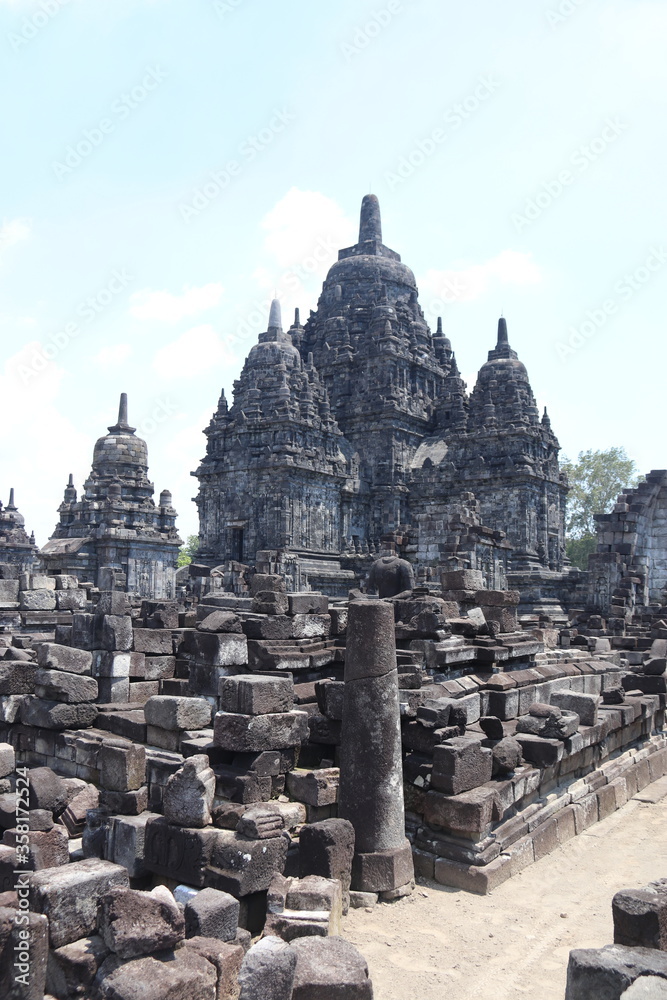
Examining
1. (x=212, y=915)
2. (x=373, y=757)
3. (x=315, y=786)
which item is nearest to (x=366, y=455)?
(x=315, y=786)

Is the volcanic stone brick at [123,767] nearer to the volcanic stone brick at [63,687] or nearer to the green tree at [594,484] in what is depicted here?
the volcanic stone brick at [63,687]

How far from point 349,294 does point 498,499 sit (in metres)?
14.9

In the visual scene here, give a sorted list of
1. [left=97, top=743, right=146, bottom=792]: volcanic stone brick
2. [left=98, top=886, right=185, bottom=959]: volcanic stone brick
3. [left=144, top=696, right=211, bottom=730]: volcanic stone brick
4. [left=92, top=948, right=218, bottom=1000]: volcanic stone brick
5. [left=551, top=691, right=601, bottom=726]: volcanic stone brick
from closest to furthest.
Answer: [left=92, top=948, right=218, bottom=1000]: volcanic stone brick, [left=98, top=886, right=185, bottom=959]: volcanic stone brick, [left=97, top=743, right=146, bottom=792]: volcanic stone brick, [left=144, top=696, right=211, bottom=730]: volcanic stone brick, [left=551, top=691, right=601, bottom=726]: volcanic stone brick

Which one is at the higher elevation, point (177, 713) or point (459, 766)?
point (177, 713)

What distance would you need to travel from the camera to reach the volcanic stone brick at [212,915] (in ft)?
16.3

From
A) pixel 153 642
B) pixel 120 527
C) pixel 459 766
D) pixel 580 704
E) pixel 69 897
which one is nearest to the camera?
pixel 69 897

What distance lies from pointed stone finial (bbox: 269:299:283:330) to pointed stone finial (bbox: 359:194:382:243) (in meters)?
8.66

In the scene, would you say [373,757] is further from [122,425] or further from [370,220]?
[370,220]

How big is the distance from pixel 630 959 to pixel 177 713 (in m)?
4.74

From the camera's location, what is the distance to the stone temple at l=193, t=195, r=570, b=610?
30.8m

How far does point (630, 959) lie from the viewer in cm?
407

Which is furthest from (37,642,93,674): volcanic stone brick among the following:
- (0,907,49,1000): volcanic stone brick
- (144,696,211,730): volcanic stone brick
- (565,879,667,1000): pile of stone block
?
(565,879,667,1000): pile of stone block

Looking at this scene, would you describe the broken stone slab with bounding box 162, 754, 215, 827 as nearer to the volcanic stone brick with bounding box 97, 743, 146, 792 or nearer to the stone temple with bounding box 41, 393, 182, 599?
the volcanic stone brick with bounding box 97, 743, 146, 792

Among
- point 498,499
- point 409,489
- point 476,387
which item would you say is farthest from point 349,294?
point 498,499
